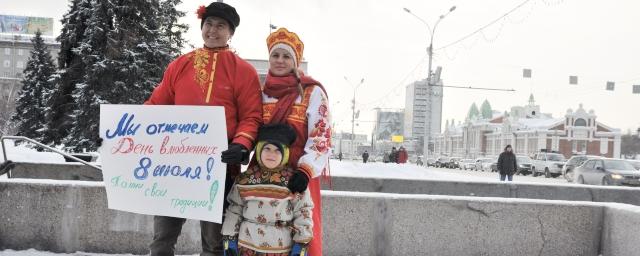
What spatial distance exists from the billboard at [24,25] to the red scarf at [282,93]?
11917 cm

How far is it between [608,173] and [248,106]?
2153 cm

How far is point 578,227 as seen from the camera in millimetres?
5348

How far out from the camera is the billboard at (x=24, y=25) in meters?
108

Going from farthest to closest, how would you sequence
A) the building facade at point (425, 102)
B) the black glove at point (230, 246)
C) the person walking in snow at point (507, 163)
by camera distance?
1. the building facade at point (425, 102)
2. the person walking in snow at point (507, 163)
3. the black glove at point (230, 246)

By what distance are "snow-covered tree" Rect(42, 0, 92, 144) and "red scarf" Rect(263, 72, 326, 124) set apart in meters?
23.9

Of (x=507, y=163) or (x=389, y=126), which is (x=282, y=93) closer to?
(x=507, y=163)

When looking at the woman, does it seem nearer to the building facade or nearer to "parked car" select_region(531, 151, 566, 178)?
the building facade

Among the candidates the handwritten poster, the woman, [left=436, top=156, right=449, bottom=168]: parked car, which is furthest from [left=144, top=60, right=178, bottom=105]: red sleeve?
[left=436, top=156, right=449, bottom=168]: parked car

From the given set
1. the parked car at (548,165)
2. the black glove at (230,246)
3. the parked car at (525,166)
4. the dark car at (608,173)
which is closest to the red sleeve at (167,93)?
the black glove at (230,246)

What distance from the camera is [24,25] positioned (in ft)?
366

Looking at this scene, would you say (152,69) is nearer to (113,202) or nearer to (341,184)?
(341,184)

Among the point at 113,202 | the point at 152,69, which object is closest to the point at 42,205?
the point at 113,202

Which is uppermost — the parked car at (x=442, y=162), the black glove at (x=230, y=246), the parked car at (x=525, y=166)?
the black glove at (x=230, y=246)

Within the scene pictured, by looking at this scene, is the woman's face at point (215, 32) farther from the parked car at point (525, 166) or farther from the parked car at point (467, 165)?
the parked car at point (467, 165)
